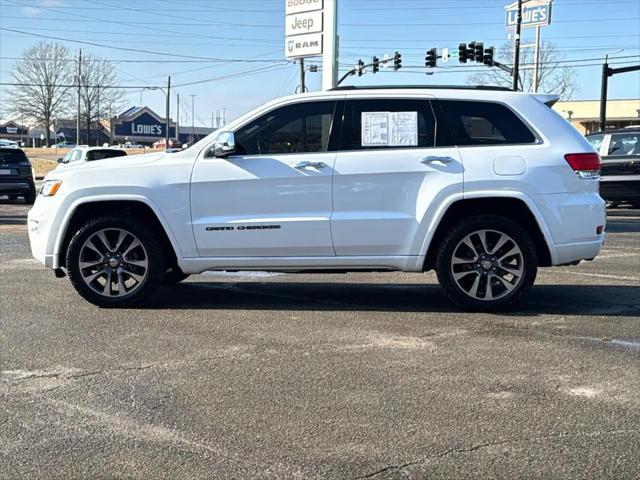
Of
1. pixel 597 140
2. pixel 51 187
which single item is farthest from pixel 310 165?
pixel 597 140

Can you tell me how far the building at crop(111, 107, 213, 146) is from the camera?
4682 inches

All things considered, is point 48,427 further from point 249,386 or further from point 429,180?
point 429,180

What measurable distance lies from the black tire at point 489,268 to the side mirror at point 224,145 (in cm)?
203

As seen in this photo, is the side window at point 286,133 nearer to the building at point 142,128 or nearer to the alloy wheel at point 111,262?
the alloy wheel at point 111,262

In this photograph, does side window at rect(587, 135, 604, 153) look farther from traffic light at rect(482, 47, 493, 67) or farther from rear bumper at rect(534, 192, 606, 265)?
traffic light at rect(482, 47, 493, 67)

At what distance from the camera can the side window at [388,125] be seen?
6133mm

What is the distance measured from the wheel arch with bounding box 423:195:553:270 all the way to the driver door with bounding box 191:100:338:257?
951 mm

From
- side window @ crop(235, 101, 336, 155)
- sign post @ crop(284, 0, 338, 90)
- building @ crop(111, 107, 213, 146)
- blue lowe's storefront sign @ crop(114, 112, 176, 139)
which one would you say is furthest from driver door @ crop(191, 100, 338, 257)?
blue lowe's storefront sign @ crop(114, 112, 176, 139)

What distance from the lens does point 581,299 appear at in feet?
22.4

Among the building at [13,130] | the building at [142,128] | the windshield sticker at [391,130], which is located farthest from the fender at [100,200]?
the building at [13,130]

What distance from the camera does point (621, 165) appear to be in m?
14.9

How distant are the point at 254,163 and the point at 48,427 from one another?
10.2ft

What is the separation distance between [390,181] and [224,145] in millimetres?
1475

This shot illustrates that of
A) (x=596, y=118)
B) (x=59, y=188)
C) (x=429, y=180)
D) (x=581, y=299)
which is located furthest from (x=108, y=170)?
(x=596, y=118)
